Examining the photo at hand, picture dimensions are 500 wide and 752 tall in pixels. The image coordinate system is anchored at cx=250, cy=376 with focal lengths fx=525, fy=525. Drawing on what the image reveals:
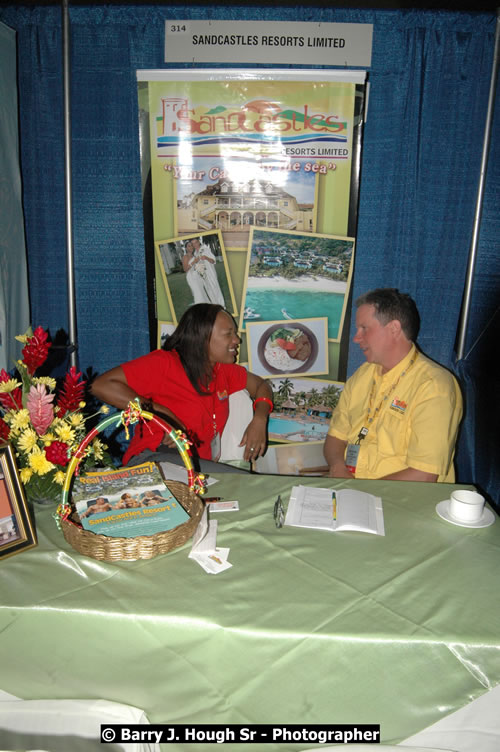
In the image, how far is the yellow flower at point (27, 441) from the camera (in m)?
1.36

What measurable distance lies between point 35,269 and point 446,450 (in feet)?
7.96

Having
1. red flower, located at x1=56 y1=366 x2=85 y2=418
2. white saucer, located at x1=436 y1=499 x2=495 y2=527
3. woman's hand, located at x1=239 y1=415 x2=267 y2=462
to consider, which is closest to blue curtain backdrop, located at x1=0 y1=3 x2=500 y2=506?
woman's hand, located at x1=239 y1=415 x2=267 y2=462

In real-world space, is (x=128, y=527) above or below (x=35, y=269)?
below

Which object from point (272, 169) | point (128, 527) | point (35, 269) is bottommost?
point (128, 527)

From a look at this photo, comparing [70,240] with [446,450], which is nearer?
[446,450]

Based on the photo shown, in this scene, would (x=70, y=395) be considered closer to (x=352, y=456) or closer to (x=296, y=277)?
(x=352, y=456)

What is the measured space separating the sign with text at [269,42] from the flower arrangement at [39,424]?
2045 millimetres

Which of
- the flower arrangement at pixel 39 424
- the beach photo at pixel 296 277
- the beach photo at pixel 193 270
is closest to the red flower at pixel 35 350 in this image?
the flower arrangement at pixel 39 424

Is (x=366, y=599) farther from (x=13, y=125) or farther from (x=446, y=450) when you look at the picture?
(x=13, y=125)

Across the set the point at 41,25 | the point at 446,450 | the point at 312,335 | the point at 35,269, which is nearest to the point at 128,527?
the point at 446,450

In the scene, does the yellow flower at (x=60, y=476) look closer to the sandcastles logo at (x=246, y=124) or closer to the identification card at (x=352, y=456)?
the identification card at (x=352, y=456)

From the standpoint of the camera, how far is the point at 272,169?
288cm

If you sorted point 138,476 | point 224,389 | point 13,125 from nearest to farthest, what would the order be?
point 138,476
point 224,389
point 13,125

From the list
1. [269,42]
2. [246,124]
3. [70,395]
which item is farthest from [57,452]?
[269,42]
